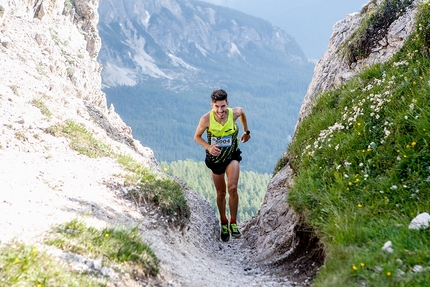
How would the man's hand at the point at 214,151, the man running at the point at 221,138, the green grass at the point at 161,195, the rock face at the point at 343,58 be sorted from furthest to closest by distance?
the rock face at the point at 343,58
the man running at the point at 221,138
the man's hand at the point at 214,151
the green grass at the point at 161,195

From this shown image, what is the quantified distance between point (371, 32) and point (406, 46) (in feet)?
13.3

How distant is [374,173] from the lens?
6738 millimetres

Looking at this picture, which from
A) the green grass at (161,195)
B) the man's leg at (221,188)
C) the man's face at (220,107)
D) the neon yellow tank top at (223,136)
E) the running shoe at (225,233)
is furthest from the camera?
the running shoe at (225,233)

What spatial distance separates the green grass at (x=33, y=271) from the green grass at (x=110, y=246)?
18.4 inches

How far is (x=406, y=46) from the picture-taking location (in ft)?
32.6

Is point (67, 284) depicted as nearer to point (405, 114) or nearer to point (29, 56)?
point (405, 114)

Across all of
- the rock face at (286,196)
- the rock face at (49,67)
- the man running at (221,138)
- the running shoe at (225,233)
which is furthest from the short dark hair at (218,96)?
the rock face at (49,67)

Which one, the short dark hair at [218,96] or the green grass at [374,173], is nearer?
the green grass at [374,173]

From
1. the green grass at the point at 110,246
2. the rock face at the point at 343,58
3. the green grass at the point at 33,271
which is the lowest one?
the green grass at the point at 33,271

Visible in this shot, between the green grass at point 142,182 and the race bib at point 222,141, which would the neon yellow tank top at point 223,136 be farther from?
the green grass at point 142,182

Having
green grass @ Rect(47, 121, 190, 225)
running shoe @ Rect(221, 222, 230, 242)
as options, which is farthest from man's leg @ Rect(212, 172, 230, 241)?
green grass @ Rect(47, 121, 190, 225)

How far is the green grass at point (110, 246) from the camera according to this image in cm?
543

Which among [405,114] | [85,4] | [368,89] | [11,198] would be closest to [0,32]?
[11,198]

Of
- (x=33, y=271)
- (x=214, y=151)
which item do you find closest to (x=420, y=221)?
(x=33, y=271)
